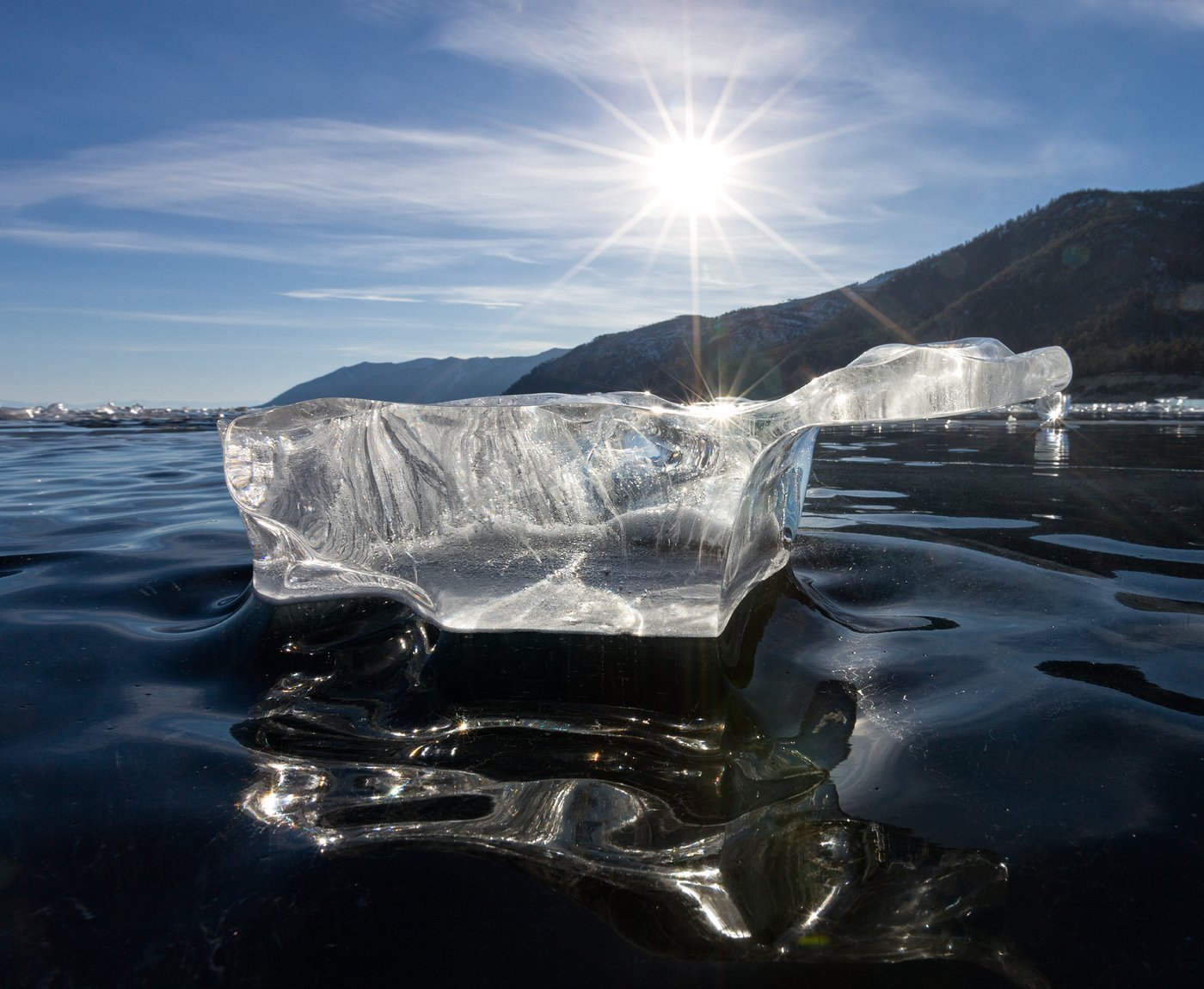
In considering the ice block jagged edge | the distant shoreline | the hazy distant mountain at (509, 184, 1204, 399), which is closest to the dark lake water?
the ice block jagged edge

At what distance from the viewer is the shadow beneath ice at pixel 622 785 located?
2.74 ft

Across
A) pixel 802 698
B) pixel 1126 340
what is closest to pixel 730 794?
pixel 802 698

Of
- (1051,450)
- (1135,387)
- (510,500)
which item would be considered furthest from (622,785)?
(1135,387)

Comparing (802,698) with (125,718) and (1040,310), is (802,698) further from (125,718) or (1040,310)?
(1040,310)

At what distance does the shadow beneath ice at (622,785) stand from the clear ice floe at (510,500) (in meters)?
0.14

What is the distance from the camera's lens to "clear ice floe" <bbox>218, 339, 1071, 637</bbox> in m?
1.70

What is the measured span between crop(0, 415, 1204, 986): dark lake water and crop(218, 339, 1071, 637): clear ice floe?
0.46 feet

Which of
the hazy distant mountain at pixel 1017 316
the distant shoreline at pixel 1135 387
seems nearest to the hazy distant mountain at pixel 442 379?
the hazy distant mountain at pixel 1017 316

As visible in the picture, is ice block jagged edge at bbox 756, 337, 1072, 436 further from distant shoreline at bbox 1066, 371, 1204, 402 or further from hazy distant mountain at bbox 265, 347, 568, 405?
hazy distant mountain at bbox 265, 347, 568, 405

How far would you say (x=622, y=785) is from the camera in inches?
45.1

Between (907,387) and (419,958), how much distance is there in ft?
4.09

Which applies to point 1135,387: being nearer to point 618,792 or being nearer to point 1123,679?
point 1123,679

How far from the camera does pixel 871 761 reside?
3.86 feet

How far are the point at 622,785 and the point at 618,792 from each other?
2 cm
